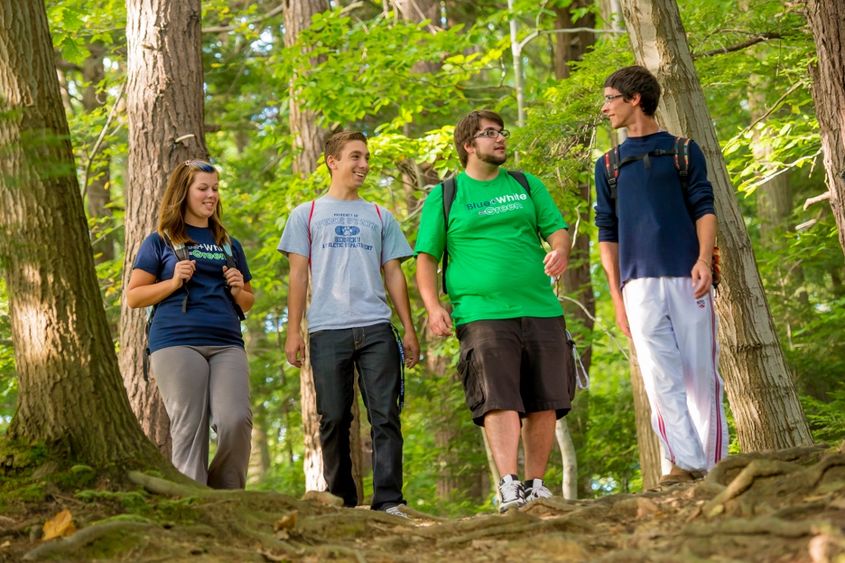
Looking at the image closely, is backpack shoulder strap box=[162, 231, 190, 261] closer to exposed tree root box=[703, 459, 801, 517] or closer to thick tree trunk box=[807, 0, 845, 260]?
exposed tree root box=[703, 459, 801, 517]

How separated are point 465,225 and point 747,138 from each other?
6306mm

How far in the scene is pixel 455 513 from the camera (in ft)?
44.3

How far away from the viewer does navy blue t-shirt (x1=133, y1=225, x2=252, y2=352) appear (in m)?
5.60

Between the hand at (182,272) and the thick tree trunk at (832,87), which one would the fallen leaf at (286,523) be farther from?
the thick tree trunk at (832,87)

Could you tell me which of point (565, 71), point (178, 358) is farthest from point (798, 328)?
point (178, 358)

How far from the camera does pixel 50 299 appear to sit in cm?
480

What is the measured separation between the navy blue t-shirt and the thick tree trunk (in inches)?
159

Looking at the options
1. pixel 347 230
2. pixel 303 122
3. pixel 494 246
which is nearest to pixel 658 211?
pixel 494 246

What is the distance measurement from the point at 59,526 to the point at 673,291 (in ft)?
10.8

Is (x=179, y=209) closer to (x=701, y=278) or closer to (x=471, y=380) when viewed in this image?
(x=471, y=380)

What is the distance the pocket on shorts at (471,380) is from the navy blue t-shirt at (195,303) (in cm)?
132

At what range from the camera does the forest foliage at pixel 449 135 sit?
9648mm

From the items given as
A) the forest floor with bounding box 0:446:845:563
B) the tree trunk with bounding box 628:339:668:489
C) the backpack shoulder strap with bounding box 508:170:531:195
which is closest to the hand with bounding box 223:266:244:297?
the forest floor with bounding box 0:446:845:563

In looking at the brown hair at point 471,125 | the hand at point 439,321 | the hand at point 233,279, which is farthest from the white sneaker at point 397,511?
the brown hair at point 471,125
